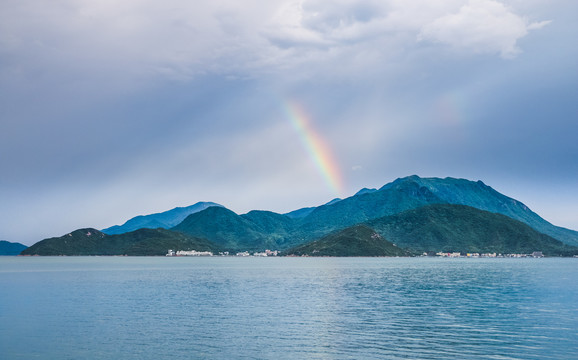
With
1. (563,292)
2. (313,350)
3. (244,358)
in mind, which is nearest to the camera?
(244,358)

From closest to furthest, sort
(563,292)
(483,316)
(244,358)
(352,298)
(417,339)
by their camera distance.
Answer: (244,358), (417,339), (483,316), (352,298), (563,292)

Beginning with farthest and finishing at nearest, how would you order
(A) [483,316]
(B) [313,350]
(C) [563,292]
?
(C) [563,292], (A) [483,316], (B) [313,350]

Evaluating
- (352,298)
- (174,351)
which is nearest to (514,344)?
(174,351)

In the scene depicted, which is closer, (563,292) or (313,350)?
(313,350)

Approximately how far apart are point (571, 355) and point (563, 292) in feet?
278

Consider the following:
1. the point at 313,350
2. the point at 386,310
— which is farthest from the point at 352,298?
the point at 313,350

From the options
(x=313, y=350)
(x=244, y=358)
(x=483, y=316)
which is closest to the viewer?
(x=244, y=358)

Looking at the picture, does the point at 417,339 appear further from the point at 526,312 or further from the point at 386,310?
the point at 526,312

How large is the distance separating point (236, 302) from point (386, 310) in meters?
33.0

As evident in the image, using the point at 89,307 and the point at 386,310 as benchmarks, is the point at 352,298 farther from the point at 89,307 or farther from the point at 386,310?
the point at 89,307

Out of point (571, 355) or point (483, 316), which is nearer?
point (571, 355)

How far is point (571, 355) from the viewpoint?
54062 mm

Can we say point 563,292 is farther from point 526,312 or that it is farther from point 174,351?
point 174,351

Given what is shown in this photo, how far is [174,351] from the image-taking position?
5700cm
